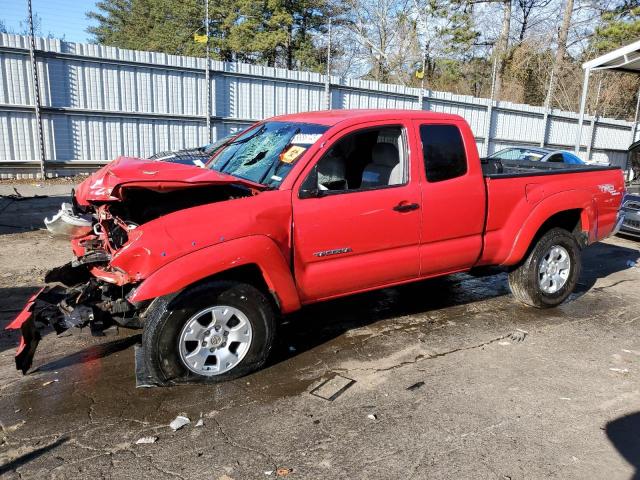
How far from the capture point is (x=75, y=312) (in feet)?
12.1

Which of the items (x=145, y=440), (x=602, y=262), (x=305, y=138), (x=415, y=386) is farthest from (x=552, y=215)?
(x=145, y=440)

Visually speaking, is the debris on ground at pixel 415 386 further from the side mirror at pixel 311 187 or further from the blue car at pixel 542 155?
the blue car at pixel 542 155

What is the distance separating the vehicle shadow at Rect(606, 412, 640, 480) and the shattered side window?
2812 mm

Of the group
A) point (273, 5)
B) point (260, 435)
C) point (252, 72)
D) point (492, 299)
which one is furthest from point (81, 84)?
point (273, 5)

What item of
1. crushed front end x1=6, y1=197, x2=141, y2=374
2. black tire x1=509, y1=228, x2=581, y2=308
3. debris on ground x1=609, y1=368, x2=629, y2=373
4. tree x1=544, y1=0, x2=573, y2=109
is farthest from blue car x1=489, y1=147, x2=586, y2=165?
tree x1=544, y1=0, x2=573, y2=109

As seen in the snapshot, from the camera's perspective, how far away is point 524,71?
31297mm

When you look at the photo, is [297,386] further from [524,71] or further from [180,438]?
[524,71]

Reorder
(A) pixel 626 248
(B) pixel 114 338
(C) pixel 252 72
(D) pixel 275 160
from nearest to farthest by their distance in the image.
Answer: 1. (D) pixel 275 160
2. (B) pixel 114 338
3. (A) pixel 626 248
4. (C) pixel 252 72

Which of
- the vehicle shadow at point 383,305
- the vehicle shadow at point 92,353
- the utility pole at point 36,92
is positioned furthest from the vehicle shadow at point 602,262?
the utility pole at point 36,92

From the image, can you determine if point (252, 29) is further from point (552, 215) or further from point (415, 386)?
point (415, 386)

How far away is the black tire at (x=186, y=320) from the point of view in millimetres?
3623

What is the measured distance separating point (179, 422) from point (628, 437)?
281 centimetres

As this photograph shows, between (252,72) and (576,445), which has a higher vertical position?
(252,72)

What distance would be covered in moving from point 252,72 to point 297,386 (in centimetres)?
1226
